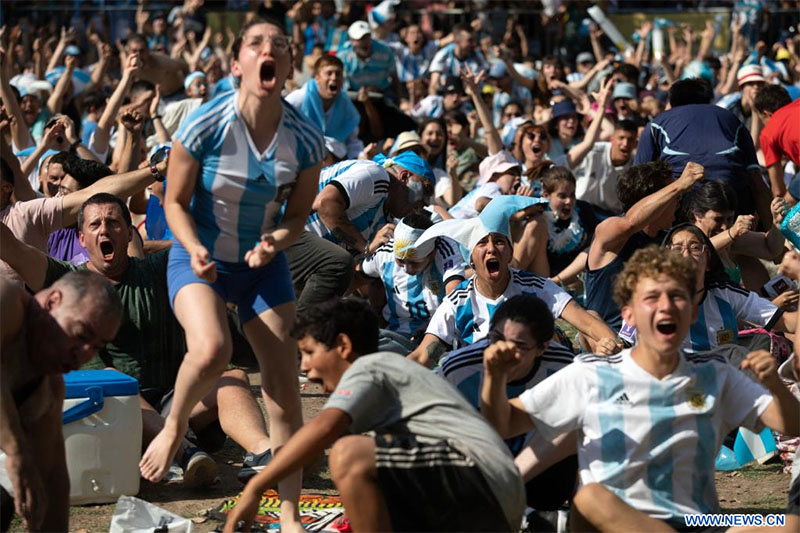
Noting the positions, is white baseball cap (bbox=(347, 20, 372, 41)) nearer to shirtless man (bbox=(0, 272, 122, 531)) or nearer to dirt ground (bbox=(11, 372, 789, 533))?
dirt ground (bbox=(11, 372, 789, 533))

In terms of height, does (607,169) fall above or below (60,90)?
below

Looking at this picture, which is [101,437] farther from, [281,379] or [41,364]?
[41,364]

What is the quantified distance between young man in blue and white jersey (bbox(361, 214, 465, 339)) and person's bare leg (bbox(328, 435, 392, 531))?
3254 millimetres

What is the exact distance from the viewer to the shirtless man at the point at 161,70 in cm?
1305

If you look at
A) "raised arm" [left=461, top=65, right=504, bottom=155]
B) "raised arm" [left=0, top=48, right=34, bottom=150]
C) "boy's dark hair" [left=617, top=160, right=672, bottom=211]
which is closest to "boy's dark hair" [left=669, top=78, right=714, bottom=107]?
"raised arm" [left=461, top=65, right=504, bottom=155]

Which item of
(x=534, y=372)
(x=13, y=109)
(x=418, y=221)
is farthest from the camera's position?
(x=13, y=109)

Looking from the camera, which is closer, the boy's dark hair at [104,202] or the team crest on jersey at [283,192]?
the team crest on jersey at [283,192]

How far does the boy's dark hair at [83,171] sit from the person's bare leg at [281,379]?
3.32 metres

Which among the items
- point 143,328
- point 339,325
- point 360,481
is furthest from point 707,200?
point 360,481

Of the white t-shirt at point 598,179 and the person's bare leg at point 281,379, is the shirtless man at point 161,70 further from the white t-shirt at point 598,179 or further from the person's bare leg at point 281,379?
the person's bare leg at point 281,379

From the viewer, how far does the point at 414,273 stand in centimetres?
748

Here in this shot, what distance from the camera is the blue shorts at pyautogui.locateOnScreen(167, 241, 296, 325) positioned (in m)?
4.84

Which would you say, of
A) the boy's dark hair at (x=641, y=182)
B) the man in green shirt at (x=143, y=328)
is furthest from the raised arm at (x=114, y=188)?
the boy's dark hair at (x=641, y=182)

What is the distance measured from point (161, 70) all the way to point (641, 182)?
25.2 feet
